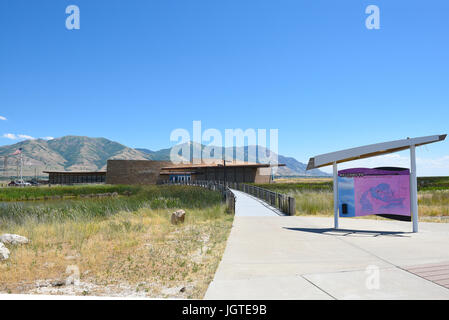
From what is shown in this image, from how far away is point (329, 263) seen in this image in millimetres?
5699

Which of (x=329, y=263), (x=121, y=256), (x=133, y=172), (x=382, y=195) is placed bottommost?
(x=121, y=256)

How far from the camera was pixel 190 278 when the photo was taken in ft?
17.5

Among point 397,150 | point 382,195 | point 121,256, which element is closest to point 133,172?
point 121,256

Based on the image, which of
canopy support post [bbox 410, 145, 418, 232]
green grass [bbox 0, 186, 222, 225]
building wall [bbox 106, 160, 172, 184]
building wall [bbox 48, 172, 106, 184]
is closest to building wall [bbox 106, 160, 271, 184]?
building wall [bbox 106, 160, 172, 184]

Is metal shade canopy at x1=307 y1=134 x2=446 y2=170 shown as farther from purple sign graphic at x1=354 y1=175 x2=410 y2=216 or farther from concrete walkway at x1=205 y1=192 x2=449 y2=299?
concrete walkway at x1=205 y1=192 x2=449 y2=299

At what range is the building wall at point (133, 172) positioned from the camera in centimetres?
7419

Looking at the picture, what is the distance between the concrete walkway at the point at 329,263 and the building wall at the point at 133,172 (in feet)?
227

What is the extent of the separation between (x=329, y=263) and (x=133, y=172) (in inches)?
2896

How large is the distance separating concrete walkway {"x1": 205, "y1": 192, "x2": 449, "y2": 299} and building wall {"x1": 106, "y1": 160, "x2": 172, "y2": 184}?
6910 centimetres

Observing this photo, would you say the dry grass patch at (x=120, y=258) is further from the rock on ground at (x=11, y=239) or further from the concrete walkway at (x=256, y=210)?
the concrete walkway at (x=256, y=210)

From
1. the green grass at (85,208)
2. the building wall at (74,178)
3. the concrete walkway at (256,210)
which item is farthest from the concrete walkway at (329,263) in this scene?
the building wall at (74,178)

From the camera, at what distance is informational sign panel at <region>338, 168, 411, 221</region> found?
9.80m

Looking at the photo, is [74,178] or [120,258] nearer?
[120,258]

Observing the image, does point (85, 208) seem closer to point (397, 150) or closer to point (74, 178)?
point (397, 150)
